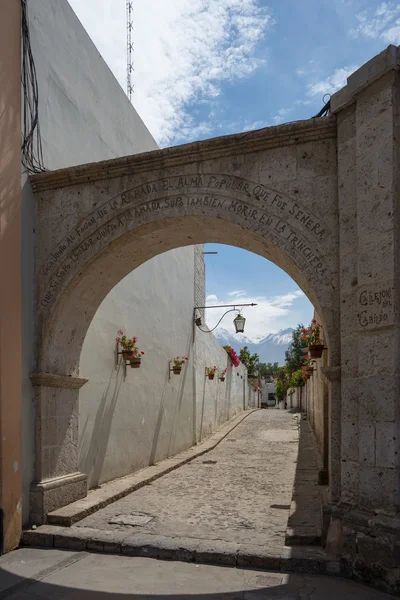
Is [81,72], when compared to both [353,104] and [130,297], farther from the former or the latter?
[353,104]

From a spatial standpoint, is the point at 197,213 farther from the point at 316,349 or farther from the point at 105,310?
the point at 105,310

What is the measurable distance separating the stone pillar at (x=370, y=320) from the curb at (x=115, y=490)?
2.63 meters

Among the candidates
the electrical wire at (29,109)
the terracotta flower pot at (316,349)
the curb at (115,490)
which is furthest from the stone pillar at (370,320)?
the electrical wire at (29,109)

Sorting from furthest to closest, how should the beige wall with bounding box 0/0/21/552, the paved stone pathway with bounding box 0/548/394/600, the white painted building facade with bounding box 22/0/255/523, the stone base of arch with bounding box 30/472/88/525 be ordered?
the white painted building facade with bounding box 22/0/255/523 < the stone base of arch with bounding box 30/472/88/525 < the beige wall with bounding box 0/0/21/552 < the paved stone pathway with bounding box 0/548/394/600

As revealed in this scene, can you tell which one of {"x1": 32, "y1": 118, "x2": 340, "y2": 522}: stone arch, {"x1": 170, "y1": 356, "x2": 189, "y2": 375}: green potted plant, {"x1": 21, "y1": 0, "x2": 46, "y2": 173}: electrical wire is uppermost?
{"x1": 21, "y1": 0, "x2": 46, "y2": 173}: electrical wire

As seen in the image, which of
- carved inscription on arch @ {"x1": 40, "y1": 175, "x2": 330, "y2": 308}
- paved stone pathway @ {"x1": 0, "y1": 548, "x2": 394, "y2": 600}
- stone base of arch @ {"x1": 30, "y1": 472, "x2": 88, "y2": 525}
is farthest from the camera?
stone base of arch @ {"x1": 30, "y1": 472, "x2": 88, "y2": 525}

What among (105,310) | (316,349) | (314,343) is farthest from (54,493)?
(314,343)

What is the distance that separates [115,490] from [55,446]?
1421mm

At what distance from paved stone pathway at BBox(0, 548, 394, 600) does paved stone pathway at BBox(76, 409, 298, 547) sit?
550mm

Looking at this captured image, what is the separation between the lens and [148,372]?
9117 mm

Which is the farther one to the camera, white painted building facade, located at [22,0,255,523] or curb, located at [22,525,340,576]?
Answer: white painted building facade, located at [22,0,255,523]

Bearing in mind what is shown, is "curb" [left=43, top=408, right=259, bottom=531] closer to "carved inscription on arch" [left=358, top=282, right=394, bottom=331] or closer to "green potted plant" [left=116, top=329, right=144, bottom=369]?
"green potted plant" [left=116, top=329, right=144, bottom=369]

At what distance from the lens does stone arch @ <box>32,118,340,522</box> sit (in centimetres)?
473

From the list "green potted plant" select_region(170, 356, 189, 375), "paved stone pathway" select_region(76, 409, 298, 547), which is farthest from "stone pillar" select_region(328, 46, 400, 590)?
"green potted plant" select_region(170, 356, 189, 375)
